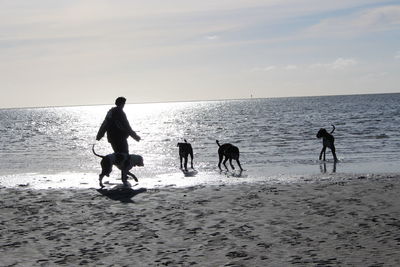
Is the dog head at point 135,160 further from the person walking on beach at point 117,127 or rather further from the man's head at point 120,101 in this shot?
the man's head at point 120,101

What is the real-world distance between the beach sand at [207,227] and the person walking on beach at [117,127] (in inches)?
67.3

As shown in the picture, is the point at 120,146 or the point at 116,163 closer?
the point at 116,163

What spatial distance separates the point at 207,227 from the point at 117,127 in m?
5.35

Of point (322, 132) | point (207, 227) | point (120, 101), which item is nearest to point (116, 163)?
point (120, 101)

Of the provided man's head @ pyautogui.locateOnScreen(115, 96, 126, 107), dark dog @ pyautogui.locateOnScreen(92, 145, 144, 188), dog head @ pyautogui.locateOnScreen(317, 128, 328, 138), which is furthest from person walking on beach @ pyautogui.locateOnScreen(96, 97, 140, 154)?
dog head @ pyautogui.locateOnScreen(317, 128, 328, 138)

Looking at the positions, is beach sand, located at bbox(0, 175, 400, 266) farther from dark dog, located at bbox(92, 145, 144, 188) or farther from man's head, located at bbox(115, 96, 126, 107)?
man's head, located at bbox(115, 96, 126, 107)

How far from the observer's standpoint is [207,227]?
7.68m

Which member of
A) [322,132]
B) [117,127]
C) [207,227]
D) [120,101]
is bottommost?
[207,227]

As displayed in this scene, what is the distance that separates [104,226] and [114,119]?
15.6 feet

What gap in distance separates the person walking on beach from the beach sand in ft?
5.61

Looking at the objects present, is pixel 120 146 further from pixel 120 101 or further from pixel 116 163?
pixel 120 101

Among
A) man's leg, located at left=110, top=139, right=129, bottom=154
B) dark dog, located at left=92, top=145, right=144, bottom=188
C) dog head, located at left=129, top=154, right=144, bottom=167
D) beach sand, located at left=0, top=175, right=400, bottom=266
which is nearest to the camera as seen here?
beach sand, located at left=0, top=175, right=400, bottom=266

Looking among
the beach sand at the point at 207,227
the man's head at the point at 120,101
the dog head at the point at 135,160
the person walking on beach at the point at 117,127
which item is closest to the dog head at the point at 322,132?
the beach sand at the point at 207,227

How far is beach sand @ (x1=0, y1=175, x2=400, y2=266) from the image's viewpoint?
245 inches
